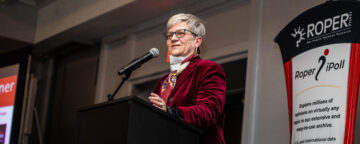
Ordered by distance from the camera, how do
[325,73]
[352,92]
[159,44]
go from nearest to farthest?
1. [352,92]
2. [325,73]
3. [159,44]

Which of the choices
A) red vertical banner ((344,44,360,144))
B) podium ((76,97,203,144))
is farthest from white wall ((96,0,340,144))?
podium ((76,97,203,144))

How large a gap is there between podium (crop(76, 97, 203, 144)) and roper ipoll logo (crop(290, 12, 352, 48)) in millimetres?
1435

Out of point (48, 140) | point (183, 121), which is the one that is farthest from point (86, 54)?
point (183, 121)

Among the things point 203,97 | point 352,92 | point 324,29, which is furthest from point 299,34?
point 203,97

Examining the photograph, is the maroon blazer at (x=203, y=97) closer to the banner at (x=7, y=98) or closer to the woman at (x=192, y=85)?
the woman at (x=192, y=85)

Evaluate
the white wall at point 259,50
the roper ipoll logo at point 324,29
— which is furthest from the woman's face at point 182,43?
the white wall at point 259,50

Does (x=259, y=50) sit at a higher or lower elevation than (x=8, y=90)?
higher

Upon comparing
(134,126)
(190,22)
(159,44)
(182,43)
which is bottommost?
(134,126)

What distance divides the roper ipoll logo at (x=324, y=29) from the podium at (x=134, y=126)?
1.44 m

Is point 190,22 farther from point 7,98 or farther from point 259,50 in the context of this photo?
point 7,98

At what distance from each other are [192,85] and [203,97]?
13 centimetres

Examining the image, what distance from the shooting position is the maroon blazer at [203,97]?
6.33 feet

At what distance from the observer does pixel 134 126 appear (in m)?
1.77

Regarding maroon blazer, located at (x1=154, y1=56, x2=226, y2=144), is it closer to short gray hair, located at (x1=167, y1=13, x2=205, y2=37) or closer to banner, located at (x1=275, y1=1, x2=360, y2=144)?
short gray hair, located at (x1=167, y1=13, x2=205, y2=37)
